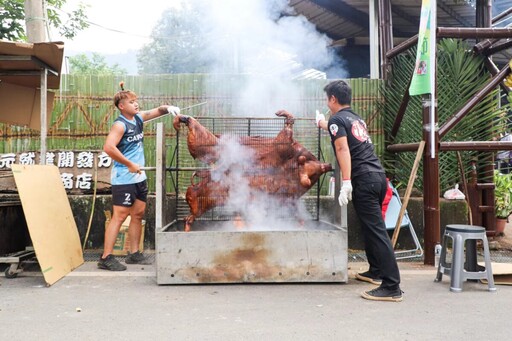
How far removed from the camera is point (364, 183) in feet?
14.9

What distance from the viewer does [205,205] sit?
17.9ft

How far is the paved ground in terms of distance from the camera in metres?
3.38

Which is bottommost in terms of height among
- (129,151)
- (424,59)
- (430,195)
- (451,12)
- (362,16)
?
(430,195)

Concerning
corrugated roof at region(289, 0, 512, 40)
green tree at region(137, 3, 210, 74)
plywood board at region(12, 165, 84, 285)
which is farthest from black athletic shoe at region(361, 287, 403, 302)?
green tree at region(137, 3, 210, 74)

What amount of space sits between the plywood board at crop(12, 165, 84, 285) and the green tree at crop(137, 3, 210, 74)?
2466 cm

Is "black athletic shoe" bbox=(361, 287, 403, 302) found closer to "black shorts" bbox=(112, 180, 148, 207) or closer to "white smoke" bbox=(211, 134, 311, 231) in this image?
"white smoke" bbox=(211, 134, 311, 231)

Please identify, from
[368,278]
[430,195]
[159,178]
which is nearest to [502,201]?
[430,195]

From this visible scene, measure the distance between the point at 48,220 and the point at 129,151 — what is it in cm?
126

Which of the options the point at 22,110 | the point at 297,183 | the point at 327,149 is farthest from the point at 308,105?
the point at 22,110

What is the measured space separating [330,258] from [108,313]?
2.36 meters

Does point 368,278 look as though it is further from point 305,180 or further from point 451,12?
point 451,12

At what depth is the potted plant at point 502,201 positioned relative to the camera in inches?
285

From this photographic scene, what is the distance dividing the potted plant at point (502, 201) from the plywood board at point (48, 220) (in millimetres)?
6541

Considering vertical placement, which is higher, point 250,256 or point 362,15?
point 362,15
